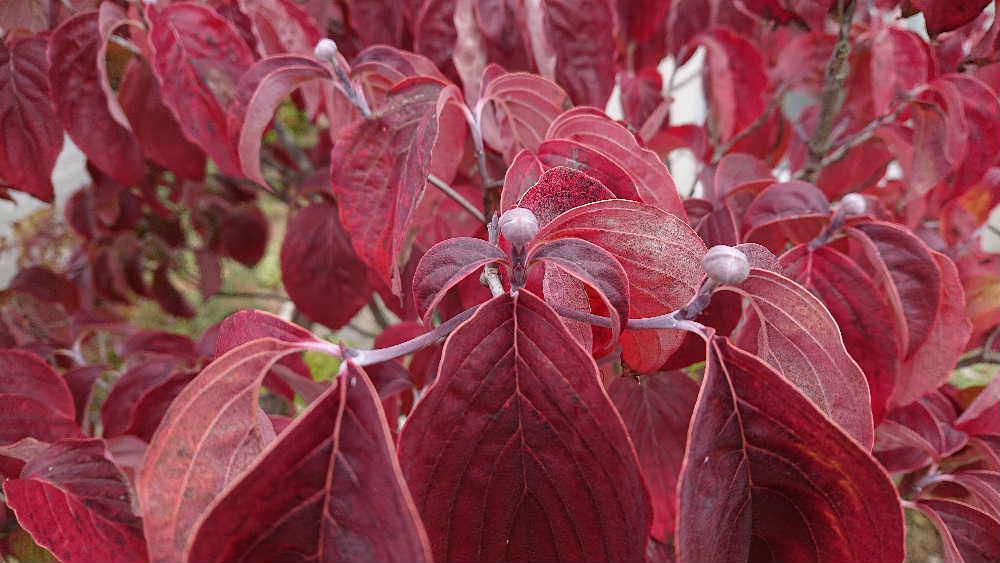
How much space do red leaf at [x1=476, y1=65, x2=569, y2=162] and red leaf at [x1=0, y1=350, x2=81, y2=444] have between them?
44 centimetres

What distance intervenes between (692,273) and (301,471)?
201mm

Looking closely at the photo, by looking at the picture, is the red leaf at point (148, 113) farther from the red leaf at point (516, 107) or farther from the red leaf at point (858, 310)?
the red leaf at point (858, 310)

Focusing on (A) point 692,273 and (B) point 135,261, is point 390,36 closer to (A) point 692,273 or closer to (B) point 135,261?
(A) point 692,273

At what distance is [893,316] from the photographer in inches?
19.3

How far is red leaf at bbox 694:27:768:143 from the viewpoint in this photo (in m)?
0.85

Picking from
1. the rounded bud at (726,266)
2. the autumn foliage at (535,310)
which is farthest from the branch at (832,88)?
the rounded bud at (726,266)

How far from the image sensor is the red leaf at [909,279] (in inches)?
18.4

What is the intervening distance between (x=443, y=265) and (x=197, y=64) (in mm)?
428

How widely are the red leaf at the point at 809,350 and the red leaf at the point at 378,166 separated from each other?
251mm

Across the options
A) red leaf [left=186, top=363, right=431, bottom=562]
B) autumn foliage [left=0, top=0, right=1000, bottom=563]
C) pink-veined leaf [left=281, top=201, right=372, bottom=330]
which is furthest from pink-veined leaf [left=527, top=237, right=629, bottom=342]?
pink-veined leaf [left=281, top=201, right=372, bottom=330]

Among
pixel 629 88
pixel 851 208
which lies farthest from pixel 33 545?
pixel 629 88

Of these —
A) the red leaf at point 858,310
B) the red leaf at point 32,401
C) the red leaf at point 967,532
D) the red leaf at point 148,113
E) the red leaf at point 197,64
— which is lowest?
the red leaf at point 967,532

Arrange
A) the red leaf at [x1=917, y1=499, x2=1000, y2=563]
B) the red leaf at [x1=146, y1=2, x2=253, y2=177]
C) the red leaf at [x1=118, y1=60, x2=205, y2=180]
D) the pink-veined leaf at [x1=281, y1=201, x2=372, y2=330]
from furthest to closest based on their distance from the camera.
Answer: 1. the pink-veined leaf at [x1=281, y1=201, x2=372, y2=330]
2. the red leaf at [x1=118, y1=60, x2=205, y2=180]
3. the red leaf at [x1=146, y1=2, x2=253, y2=177]
4. the red leaf at [x1=917, y1=499, x2=1000, y2=563]

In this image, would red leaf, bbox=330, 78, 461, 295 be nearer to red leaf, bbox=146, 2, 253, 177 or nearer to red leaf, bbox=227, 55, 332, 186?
red leaf, bbox=227, 55, 332, 186
